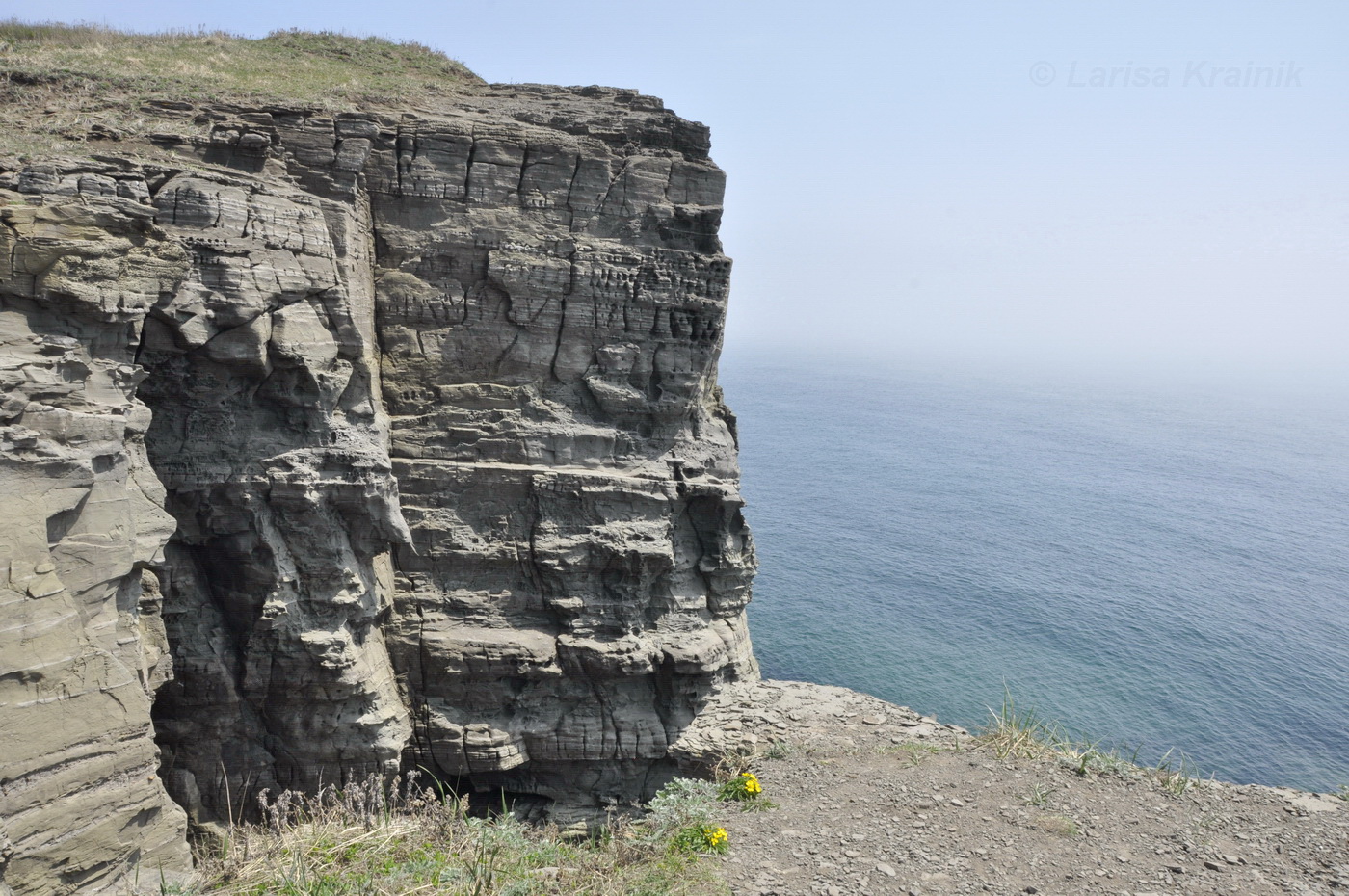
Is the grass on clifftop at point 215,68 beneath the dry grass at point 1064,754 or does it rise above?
above

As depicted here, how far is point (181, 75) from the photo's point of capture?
55.9ft

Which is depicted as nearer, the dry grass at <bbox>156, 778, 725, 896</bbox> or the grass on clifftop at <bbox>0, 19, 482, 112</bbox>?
the dry grass at <bbox>156, 778, 725, 896</bbox>

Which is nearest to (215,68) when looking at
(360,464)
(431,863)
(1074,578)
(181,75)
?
(181,75)

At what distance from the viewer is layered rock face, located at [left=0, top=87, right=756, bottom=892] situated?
11.6m

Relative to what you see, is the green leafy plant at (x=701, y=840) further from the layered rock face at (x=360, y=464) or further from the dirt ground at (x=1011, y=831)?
the layered rock face at (x=360, y=464)

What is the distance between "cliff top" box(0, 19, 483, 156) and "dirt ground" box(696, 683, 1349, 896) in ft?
48.2

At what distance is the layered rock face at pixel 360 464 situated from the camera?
456 inches

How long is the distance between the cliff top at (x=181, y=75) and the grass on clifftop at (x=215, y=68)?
2 centimetres

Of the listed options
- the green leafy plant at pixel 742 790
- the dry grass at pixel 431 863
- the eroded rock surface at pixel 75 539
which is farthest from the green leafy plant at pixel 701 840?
the eroded rock surface at pixel 75 539

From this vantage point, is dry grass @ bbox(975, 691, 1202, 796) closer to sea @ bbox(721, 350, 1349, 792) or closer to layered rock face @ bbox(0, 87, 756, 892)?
sea @ bbox(721, 350, 1349, 792)

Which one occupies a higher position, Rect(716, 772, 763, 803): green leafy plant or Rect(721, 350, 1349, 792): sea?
Rect(716, 772, 763, 803): green leafy plant

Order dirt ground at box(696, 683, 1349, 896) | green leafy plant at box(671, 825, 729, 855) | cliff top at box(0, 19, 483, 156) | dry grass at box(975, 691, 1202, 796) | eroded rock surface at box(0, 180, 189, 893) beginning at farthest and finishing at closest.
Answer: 1. dry grass at box(975, 691, 1202, 796)
2. cliff top at box(0, 19, 483, 156)
3. green leafy plant at box(671, 825, 729, 855)
4. dirt ground at box(696, 683, 1349, 896)
5. eroded rock surface at box(0, 180, 189, 893)

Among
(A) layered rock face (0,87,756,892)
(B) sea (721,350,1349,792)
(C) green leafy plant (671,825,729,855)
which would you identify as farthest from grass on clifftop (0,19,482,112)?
(B) sea (721,350,1349,792)

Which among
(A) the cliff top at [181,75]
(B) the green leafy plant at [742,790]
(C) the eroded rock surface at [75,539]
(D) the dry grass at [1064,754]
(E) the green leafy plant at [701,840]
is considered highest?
(A) the cliff top at [181,75]
